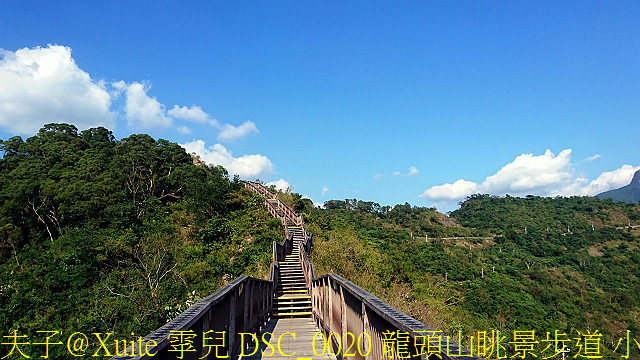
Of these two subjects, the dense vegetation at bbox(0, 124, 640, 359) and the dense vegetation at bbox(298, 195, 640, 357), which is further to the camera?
the dense vegetation at bbox(298, 195, 640, 357)

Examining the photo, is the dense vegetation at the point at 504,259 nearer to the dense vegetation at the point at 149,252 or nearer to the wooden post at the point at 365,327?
the dense vegetation at the point at 149,252

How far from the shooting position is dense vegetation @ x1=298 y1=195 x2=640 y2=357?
20.8 m

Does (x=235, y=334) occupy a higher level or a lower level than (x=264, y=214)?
lower

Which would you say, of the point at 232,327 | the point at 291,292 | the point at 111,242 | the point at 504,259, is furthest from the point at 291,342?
the point at 504,259

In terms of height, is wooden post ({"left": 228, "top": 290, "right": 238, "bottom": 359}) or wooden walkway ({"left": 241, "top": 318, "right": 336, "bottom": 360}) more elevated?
wooden post ({"left": 228, "top": 290, "right": 238, "bottom": 359})

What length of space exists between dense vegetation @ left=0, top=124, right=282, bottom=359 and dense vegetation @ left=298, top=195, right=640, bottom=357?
5885 millimetres

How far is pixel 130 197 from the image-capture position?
119ft

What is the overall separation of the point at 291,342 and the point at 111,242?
2346 centimetres

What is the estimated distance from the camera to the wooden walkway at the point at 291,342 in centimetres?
569

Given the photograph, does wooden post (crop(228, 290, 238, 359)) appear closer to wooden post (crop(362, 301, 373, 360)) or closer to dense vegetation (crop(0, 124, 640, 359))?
wooden post (crop(362, 301, 373, 360))

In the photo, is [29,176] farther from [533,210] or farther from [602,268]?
[533,210]

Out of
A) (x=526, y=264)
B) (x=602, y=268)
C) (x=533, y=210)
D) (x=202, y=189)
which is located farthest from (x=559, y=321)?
(x=533, y=210)

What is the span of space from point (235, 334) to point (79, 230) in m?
28.6

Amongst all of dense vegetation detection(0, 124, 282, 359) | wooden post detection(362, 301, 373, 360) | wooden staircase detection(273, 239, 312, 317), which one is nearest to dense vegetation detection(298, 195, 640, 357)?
wooden staircase detection(273, 239, 312, 317)
